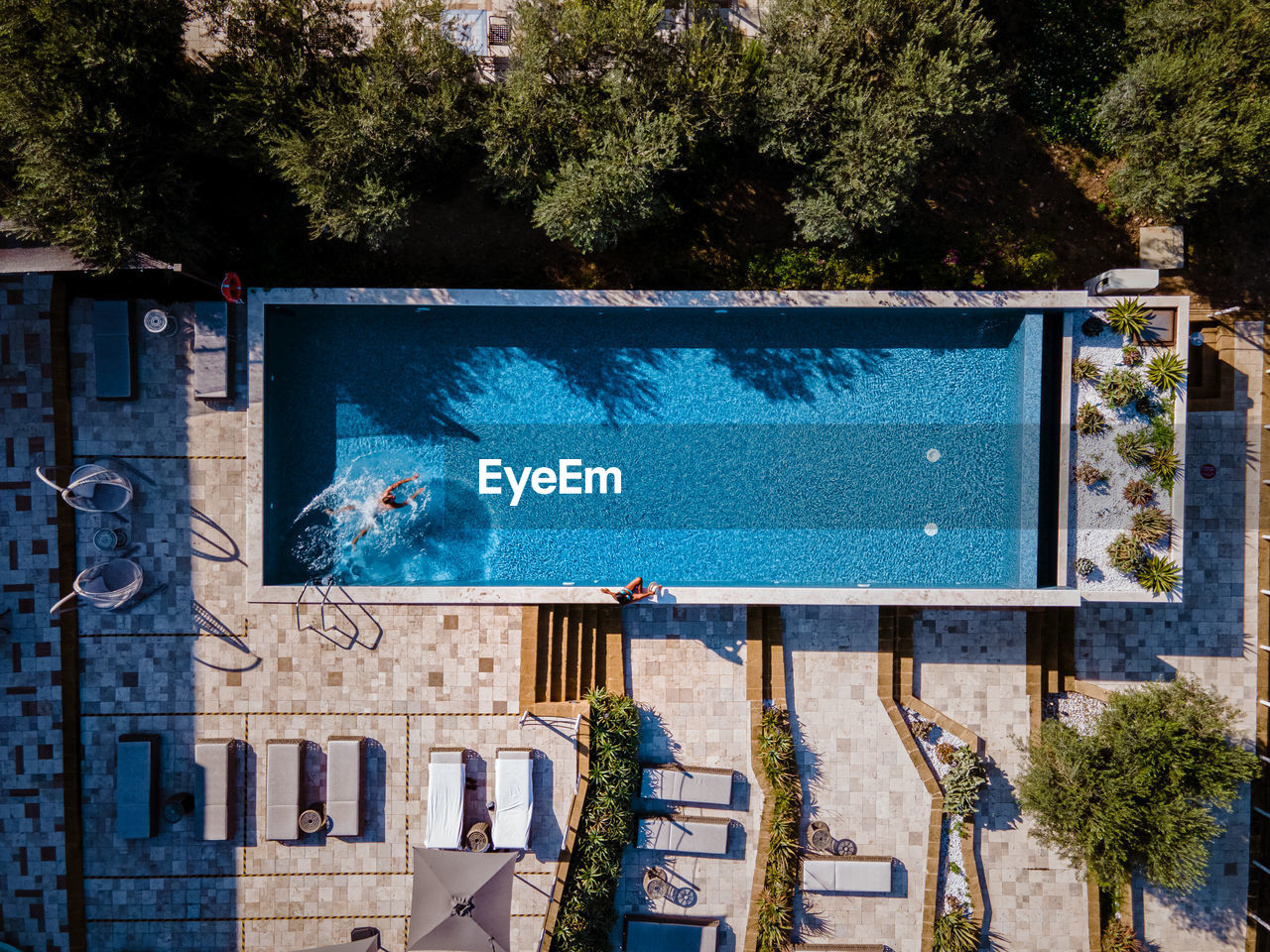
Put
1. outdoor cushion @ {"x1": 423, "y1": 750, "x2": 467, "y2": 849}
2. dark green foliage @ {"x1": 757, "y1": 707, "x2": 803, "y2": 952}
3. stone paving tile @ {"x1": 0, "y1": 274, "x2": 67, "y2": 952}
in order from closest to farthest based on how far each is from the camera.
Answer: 1. outdoor cushion @ {"x1": 423, "y1": 750, "x2": 467, "y2": 849}
2. stone paving tile @ {"x1": 0, "y1": 274, "x2": 67, "y2": 952}
3. dark green foliage @ {"x1": 757, "y1": 707, "x2": 803, "y2": 952}

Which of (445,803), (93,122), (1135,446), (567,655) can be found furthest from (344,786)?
(1135,446)

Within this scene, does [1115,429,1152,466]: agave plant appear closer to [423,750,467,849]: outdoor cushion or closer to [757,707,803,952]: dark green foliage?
[757,707,803,952]: dark green foliage

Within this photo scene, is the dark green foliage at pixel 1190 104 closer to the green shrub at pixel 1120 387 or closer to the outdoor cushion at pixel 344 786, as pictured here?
the green shrub at pixel 1120 387

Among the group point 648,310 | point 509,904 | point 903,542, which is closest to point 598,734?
point 509,904

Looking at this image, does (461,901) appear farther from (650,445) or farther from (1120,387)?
(1120,387)

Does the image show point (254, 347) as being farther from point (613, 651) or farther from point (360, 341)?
point (613, 651)

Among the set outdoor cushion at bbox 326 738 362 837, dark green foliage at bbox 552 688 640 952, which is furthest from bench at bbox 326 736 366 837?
dark green foliage at bbox 552 688 640 952

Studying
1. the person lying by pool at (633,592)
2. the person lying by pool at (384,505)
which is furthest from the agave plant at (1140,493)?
the person lying by pool at (384,505)
